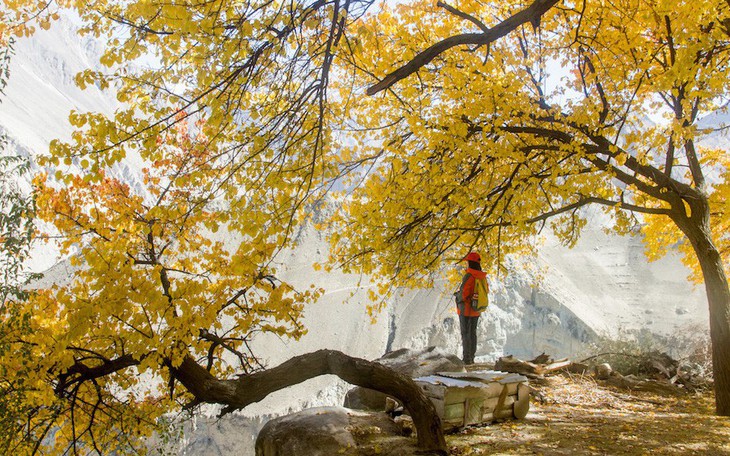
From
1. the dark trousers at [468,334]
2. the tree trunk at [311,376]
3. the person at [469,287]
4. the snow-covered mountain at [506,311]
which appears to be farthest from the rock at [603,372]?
the snow-covered mountain at [506,311]

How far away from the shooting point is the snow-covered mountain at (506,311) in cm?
2975

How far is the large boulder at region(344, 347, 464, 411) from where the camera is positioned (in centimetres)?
835

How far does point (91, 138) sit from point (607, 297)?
3912cm

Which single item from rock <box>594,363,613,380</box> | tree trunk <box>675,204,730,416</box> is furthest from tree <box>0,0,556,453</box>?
rock <box>594,363,613,380</box>

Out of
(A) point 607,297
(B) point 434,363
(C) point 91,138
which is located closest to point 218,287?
(C) point 91,138

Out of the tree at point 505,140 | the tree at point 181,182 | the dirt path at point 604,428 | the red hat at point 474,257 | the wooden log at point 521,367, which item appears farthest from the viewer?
the wooden log at point 521,367

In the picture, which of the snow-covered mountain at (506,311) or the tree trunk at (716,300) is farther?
the snow-covered mountain at (506,311)

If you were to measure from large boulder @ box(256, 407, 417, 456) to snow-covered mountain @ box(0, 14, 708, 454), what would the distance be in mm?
21991

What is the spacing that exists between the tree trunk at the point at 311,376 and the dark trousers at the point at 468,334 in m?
4.26

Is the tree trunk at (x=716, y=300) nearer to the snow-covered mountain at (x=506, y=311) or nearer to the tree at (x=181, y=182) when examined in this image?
the tree at (x=181, y=182)

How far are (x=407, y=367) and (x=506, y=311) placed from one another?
28.1m

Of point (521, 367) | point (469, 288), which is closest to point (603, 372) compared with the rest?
point (521, 367)

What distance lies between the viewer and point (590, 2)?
27.3 ft

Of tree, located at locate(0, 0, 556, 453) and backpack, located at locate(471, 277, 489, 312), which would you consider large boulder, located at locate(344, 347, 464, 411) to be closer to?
backpack, located at locate(471, 277, 489, 312)
